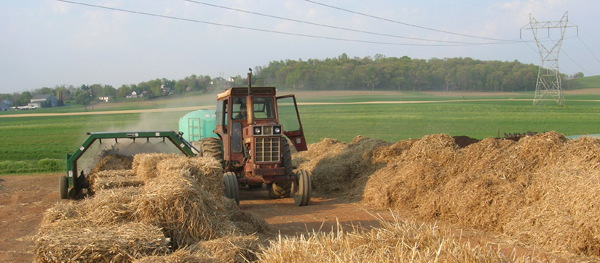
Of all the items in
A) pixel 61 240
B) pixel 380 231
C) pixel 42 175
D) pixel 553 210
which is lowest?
pixel 42 175

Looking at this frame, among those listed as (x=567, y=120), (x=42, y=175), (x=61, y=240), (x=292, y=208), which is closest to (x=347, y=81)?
(x=567, y=120)

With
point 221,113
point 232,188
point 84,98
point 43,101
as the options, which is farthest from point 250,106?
point 43,101

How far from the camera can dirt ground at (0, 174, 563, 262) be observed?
632cm

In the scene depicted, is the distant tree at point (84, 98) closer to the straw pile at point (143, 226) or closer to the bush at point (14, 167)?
the bush at point (14, 167)

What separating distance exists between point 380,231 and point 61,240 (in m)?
2.81

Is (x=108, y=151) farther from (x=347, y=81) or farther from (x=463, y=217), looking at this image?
(x=347, y=81)

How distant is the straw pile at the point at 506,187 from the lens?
19.5 ft

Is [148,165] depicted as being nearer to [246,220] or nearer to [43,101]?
[246,220]

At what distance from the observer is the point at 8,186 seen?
12492 millimetres

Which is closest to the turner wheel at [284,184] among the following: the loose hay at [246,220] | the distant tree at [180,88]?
the loose hay at [246,220]

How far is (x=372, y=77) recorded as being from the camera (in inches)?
2515

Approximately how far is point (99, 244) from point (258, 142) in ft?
18.4

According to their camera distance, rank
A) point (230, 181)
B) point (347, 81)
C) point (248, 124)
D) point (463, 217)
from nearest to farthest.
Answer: point (463, 217)
point (230, 181)
point (248, 124)
point (347, 81)

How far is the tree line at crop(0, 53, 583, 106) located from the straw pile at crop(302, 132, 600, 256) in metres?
39.3
